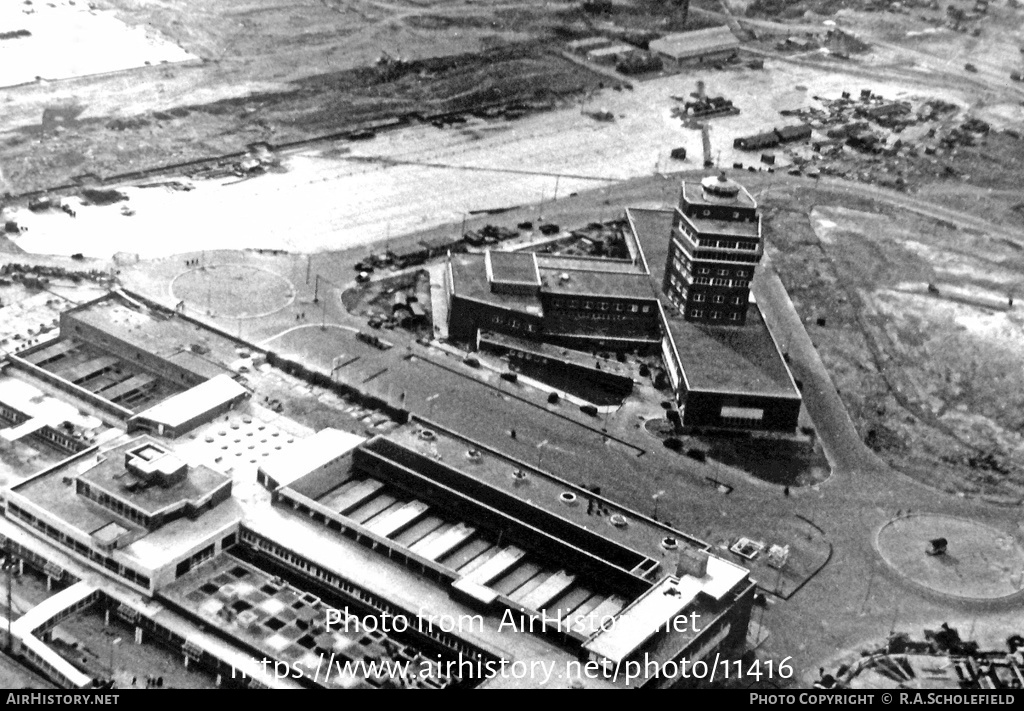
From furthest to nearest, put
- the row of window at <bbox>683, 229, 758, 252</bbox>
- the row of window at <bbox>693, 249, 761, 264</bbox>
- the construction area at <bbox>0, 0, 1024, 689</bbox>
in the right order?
the row of window at <bbox>693, 249, 761, 264</bbox> → the row of window at <bbox>683, 229, 758, 252</bbox> → the construction area at <bbox>0, 0, 1024, 689</bbox>

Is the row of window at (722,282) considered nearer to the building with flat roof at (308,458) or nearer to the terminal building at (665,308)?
the terminal building at (665,308)

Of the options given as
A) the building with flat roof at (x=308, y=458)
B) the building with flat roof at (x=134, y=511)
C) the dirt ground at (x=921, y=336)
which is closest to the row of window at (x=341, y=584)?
the building with flat roof at (x=134, y=511)

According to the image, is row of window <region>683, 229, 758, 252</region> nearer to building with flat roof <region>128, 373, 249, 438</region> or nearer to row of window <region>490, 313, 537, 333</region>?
row of window <region>490, 313, 537, 333</region>

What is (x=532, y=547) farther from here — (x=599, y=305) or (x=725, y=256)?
(x=725, y=256)

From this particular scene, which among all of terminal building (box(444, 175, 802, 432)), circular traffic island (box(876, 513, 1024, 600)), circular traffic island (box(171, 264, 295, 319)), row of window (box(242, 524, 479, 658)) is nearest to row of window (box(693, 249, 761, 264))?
terminal building (box(444, 175, 802, 432))

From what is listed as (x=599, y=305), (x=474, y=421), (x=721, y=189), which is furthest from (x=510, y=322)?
(x=721, y=189)
